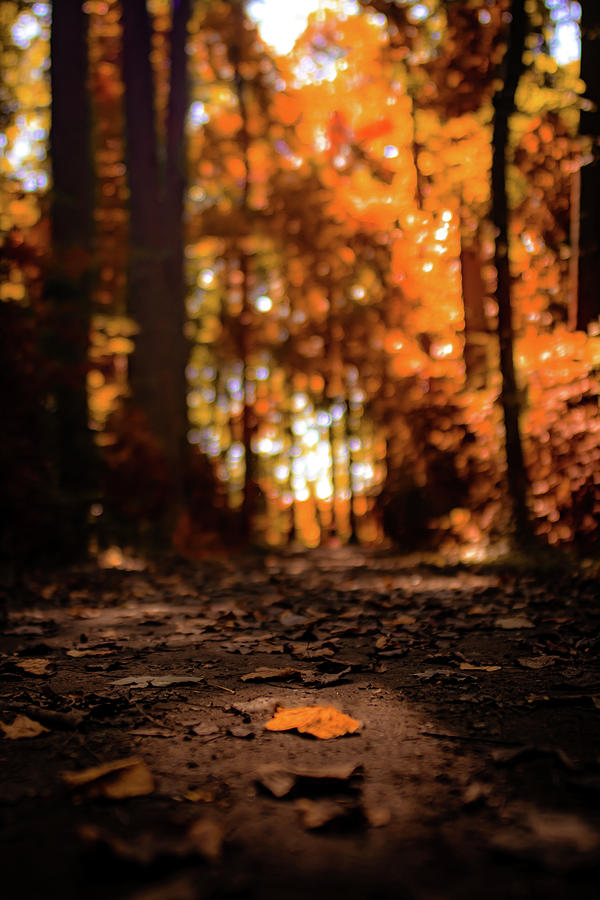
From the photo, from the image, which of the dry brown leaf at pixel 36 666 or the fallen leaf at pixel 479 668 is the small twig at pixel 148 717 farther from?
the fallen leaf at pixel 479 668

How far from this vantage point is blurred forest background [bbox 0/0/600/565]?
7207 millimetres

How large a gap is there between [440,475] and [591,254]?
3.84m

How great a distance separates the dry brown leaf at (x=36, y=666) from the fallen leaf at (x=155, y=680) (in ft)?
1.29

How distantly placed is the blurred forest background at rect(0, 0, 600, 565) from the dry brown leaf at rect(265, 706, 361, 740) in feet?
16.4

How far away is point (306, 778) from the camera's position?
1794 millimetres

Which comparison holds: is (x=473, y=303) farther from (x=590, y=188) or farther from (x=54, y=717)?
(x=54, y=717)

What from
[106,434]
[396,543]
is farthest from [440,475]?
[106,434]

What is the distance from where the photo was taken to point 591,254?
712 cm

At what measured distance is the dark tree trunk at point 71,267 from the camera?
25.2 ft

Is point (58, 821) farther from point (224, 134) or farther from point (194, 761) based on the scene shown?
point (224, 134)

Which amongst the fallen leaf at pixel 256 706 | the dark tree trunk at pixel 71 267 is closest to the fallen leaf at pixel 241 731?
the fallen leaf at pixel 256 706

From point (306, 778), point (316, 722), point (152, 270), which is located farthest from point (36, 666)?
point (152, 270)

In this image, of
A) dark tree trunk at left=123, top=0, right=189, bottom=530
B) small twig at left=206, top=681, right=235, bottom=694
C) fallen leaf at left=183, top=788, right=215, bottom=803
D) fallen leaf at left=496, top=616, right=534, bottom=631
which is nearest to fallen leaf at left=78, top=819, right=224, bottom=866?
fallen leaf at left=183, top=788, right=215, bottom=803

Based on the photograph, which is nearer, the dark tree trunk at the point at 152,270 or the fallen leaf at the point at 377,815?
the fallen leaf at the point at 377,815
